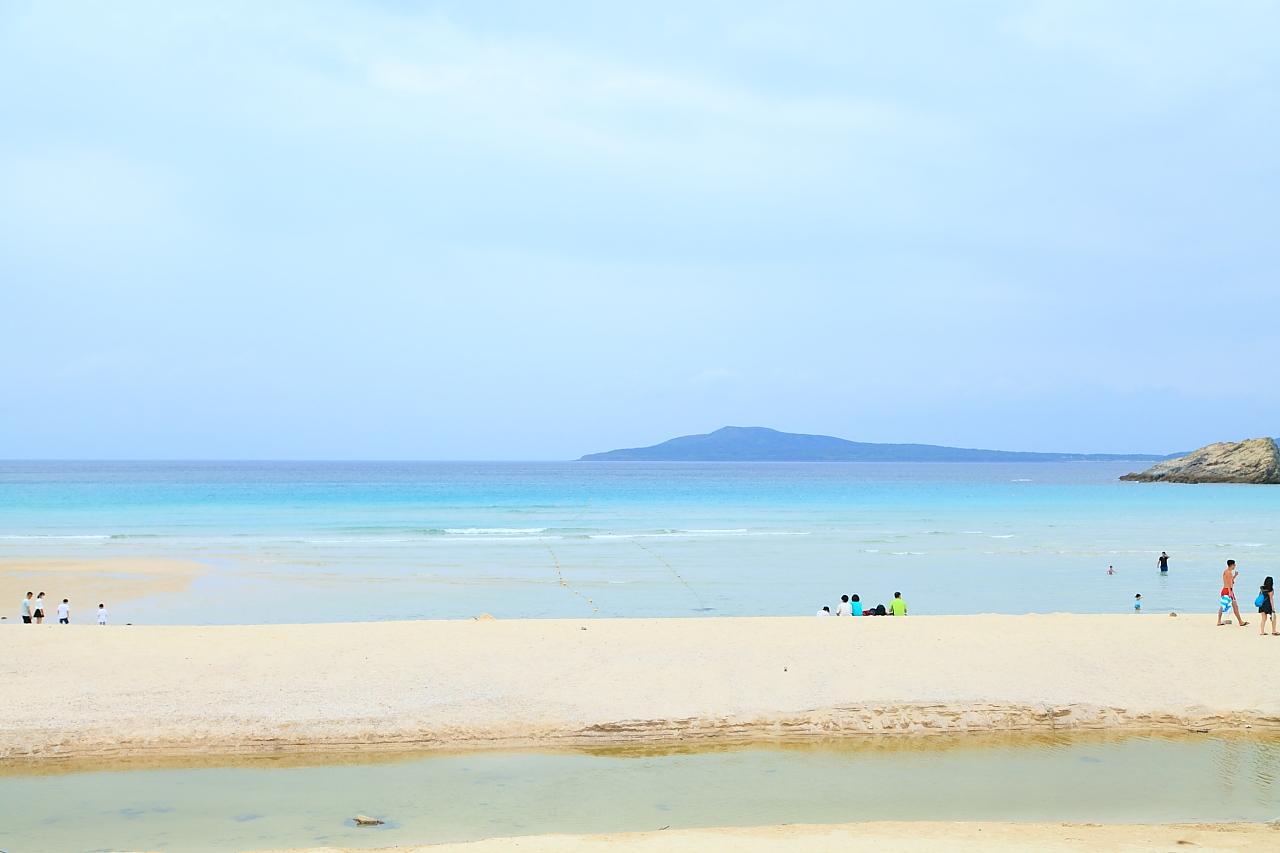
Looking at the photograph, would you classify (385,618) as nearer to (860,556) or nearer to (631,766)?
(631,766)

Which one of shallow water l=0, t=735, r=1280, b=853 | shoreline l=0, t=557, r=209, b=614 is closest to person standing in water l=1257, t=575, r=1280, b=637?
shallow water l=0, t=735, r=1280, b=853

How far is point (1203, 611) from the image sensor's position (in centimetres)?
2314

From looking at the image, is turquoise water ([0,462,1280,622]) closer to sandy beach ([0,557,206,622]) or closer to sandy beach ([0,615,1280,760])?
sandy beach ([0,557,206,622])

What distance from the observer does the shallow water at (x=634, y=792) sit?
348 inches

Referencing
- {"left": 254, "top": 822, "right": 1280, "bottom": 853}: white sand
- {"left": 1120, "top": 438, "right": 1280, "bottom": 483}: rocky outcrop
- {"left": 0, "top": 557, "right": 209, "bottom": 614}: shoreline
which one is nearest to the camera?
{"left": 254, "top": 822, "right": 1280, "bottom": 853}: white sand

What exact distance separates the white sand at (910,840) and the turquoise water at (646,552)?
15088 millimetres

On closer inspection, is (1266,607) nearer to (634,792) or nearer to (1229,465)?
(634,792)

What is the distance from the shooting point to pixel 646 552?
37.9 meters

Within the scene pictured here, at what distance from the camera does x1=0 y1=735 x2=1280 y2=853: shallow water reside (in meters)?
8.83

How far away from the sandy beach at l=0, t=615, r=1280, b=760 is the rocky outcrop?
360ft

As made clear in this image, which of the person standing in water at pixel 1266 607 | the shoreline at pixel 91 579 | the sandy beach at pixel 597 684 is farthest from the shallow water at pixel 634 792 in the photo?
the shoreline at pixel 91 579

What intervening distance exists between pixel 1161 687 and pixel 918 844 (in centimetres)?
675

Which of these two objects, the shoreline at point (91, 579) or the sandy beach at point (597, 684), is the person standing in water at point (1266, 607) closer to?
the sandy beach at point (597, 684)

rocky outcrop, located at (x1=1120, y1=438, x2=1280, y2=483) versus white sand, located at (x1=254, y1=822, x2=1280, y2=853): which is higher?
rocky outcrop, located at (x1=1120, y1=438, x2=1280, y2=483)
